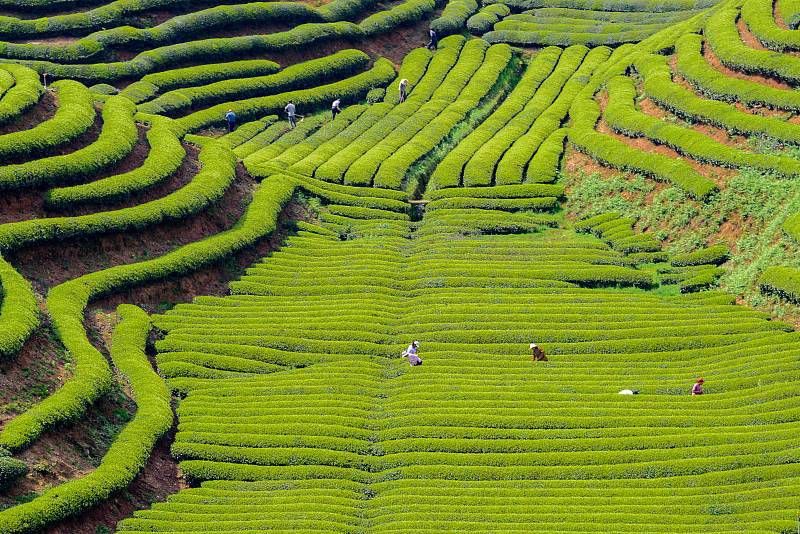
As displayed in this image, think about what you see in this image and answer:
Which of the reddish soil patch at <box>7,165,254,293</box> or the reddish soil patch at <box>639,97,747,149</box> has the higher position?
the reddish soil patch at <box>639,97,747,149</box>

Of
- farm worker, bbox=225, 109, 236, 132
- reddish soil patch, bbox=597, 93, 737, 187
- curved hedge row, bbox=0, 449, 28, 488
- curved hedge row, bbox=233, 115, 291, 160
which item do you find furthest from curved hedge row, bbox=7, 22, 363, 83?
curved hedge row, bbox=0, 449, 28, 488

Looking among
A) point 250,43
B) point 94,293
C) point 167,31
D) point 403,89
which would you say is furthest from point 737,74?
point 94,293

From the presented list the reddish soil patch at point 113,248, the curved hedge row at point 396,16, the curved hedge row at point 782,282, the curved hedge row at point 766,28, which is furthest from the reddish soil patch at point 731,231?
the curved hedge row at point 396,16

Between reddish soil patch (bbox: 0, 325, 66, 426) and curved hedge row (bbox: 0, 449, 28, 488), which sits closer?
curved hedge row (bbox: 0, 449, 28, 488)

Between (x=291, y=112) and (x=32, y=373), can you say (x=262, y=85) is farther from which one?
(x=32, y=373)

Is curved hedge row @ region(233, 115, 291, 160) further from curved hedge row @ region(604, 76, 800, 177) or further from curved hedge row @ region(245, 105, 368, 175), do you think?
curved hedge row @ region(604, 76, 800, 177)

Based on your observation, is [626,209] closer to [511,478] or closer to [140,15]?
[511,478]

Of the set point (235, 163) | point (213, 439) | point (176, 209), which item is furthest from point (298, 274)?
point (213, 439)
